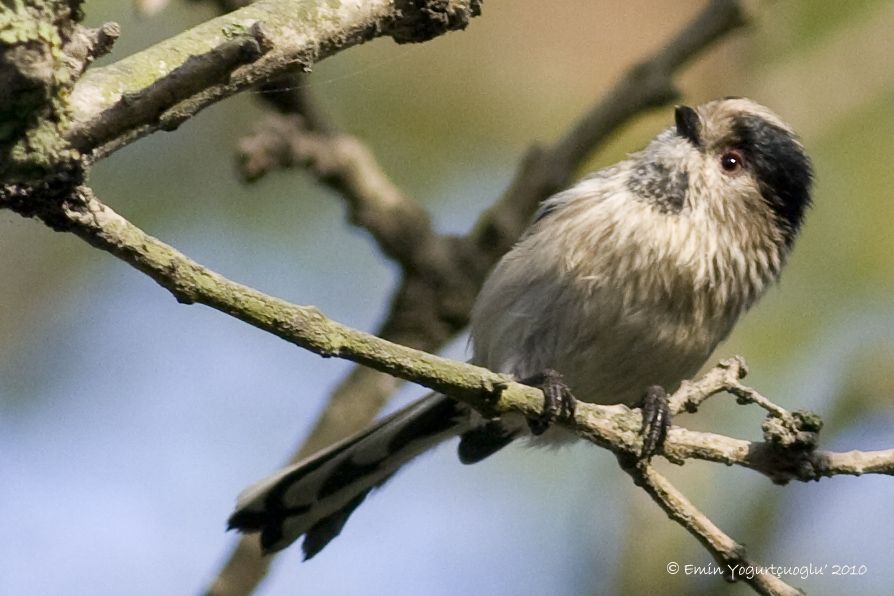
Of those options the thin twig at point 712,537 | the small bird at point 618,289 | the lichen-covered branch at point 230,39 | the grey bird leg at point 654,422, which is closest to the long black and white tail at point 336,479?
the small bird at point 618,289

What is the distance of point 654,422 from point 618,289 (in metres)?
0.99

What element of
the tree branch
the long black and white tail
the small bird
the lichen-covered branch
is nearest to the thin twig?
the tree branch

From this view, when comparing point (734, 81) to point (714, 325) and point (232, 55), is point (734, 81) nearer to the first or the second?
point (714, 325)

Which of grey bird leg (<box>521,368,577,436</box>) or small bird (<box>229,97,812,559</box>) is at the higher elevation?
small bird (<box>229,97,812,559</box>)

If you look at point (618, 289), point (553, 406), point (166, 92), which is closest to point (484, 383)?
point (553, 406)

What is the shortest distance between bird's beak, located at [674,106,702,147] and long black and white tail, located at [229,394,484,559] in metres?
1.30

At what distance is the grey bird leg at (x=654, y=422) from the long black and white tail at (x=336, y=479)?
1.13 metres

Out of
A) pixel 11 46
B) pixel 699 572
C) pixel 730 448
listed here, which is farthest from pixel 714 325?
pixel 11 46

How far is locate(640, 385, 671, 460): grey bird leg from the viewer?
2.69 m

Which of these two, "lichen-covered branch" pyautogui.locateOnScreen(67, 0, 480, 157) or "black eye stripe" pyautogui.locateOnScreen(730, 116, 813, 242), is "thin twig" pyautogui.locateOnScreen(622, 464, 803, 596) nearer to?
"lichen-covered branch" pyautogui.locateOnScreen(67, 0, 480, 157)

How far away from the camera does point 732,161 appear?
4.22m

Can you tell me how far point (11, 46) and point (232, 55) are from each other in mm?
306

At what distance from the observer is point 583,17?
602 cm

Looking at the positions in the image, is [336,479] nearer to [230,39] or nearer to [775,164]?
[775,164]
